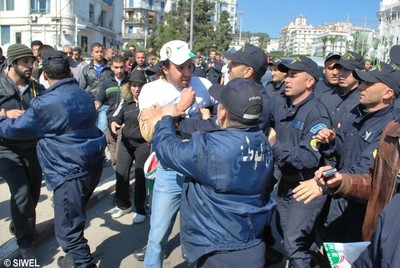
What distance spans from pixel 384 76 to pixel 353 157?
75 centimetres

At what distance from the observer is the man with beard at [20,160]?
3635mm

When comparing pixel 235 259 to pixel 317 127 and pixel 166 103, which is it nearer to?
pixel 166 103

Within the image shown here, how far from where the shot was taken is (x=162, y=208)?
9.94 ft

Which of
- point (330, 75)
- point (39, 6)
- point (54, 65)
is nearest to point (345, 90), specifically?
point (330, 75)

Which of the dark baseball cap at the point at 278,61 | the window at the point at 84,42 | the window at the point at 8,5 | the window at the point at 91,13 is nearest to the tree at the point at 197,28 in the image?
the window at the point at 84,42

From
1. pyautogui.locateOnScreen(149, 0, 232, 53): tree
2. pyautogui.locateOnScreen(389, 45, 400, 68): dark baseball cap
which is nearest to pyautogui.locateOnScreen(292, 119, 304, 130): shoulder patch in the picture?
pyautogui.locateOnScreen(389, 45, 400, 68): dark baseball cap

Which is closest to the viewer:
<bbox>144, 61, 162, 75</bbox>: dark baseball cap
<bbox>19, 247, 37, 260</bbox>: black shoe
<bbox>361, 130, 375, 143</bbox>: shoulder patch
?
<bbox>361, 130, 375, 143</bbox>: shoulder patch

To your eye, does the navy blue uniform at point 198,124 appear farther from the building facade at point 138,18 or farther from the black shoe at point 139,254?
the building facade at point 138,18

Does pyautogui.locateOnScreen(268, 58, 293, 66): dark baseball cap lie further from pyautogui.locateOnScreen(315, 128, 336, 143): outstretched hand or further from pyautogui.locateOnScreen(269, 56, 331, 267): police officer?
pyautogui.locateOnScreen(315, 128, 336, 143): outstretched hand

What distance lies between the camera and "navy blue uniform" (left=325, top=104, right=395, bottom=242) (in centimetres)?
314

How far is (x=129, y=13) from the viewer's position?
2859 inches

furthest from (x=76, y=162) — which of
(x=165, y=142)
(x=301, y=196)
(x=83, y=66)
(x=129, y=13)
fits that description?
(x=129, y=13)

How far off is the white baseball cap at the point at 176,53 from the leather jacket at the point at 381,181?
1428 mm

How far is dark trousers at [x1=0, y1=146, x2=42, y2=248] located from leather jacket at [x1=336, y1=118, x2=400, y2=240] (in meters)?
2.80
